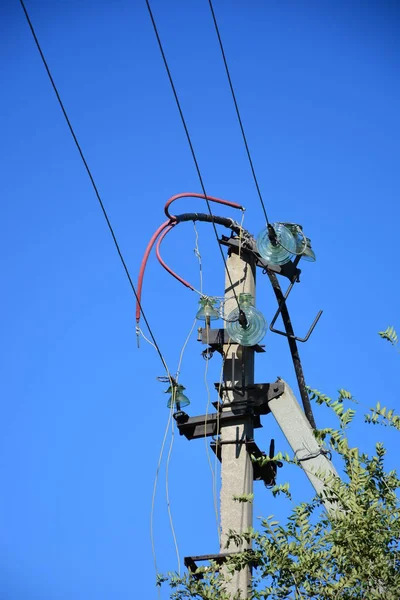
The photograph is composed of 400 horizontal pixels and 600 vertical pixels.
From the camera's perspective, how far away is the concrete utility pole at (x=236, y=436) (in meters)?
9.71

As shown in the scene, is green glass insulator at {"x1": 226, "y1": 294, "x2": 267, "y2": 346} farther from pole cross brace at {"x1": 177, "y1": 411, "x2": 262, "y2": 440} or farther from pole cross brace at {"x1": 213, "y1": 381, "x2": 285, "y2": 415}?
pole cross brace at {"x1": 177, "y1": 411, "x2": 262, "y2": 440}

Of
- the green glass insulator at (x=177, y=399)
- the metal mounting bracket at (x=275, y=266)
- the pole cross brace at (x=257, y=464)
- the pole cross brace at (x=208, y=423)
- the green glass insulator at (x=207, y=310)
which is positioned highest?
the metal mounting bracket at (x=275, y=266)

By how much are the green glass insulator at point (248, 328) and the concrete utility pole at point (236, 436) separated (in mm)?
212

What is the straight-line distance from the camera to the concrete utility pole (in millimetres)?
9711

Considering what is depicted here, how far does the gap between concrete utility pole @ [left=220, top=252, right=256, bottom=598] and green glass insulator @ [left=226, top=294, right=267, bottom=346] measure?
21cm

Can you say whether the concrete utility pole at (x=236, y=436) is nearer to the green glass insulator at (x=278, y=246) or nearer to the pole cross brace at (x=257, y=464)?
the pole cross brace at (x=257, y=464)

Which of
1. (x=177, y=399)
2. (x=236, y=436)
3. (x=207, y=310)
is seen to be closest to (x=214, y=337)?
(x=207, y=310)

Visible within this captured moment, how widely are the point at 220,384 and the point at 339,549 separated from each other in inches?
141

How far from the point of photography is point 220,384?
10625mm

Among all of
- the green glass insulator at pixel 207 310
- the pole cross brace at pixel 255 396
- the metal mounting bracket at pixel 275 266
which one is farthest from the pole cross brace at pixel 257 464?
the metal mounting bracket at pixel 275 266

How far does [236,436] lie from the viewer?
1031cm

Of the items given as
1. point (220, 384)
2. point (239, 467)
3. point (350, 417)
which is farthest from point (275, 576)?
point (220, 384)

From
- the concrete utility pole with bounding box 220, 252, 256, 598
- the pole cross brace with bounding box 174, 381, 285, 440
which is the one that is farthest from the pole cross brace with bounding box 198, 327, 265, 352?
the pole cross brace with bounding box 174, 381, 285, 440

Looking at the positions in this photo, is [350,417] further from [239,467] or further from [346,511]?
[239,467]
